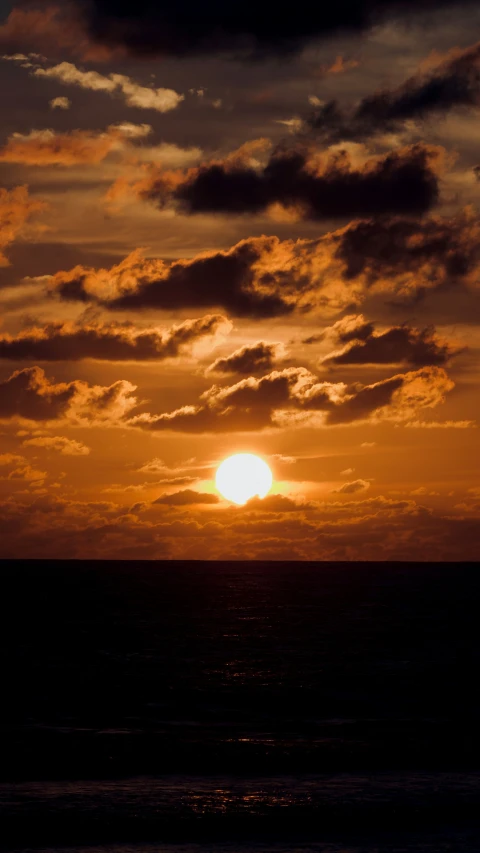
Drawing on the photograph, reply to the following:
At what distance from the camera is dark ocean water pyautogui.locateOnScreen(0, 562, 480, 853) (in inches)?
994

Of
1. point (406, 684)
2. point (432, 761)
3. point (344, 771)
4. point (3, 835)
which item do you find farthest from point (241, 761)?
point (406, 684)

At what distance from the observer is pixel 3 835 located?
24.4 m

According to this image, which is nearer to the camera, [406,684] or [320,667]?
[406,684]

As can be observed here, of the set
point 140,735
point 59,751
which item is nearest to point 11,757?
point 59,751

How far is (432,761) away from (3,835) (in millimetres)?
17361

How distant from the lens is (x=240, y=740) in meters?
40.6

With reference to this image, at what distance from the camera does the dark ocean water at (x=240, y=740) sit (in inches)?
994

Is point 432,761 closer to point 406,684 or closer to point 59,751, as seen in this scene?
point 59,751

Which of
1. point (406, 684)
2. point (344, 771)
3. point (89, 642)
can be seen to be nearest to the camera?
point (344, 771)

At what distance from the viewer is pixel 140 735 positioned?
41.6 metres

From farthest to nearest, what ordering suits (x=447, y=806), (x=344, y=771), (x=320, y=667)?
(x=320, y=667) → (x=344, y=771) → (x=447, y=806)

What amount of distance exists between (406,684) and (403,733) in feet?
60.7

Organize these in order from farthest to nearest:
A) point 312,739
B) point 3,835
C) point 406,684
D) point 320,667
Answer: point 320,667 → point 406,684 → point 312,739 → point 3,835

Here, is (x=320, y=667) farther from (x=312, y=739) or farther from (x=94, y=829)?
(x=94, y=829)
